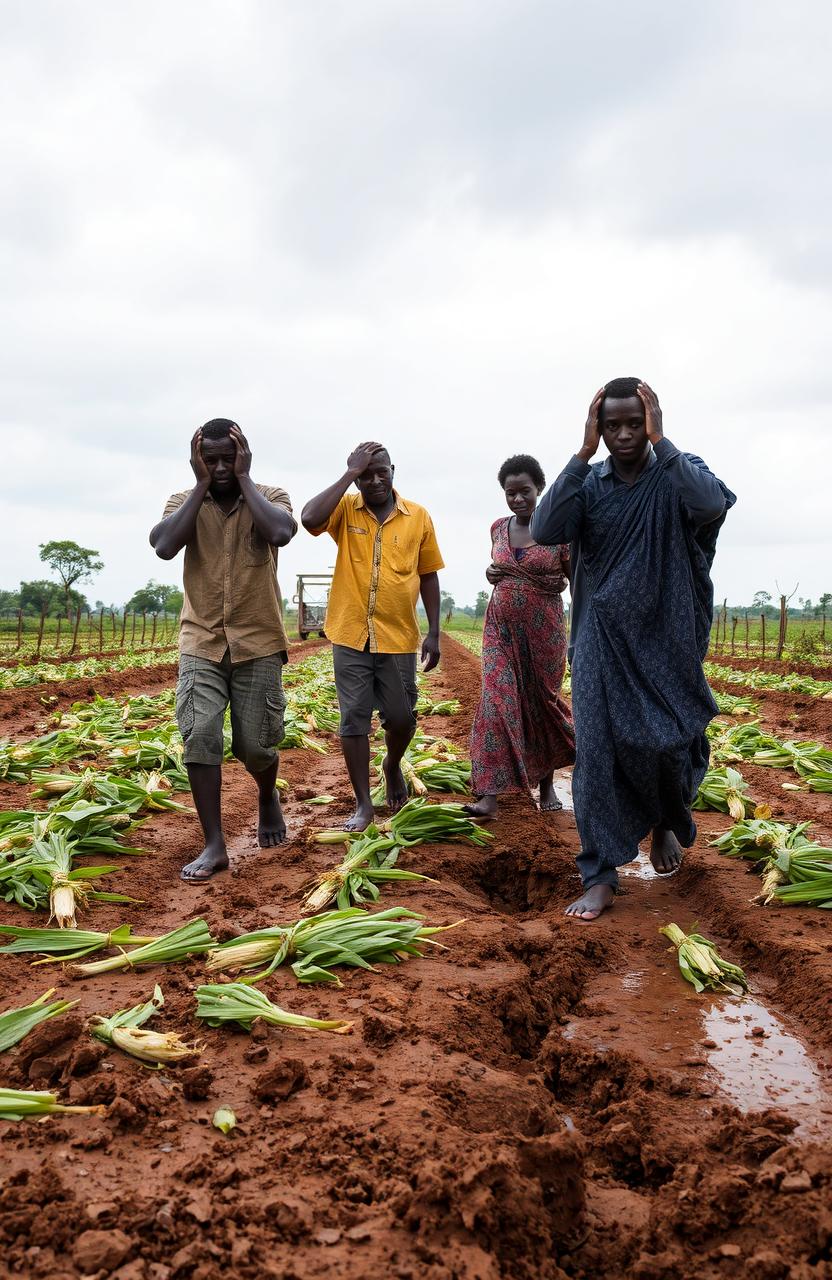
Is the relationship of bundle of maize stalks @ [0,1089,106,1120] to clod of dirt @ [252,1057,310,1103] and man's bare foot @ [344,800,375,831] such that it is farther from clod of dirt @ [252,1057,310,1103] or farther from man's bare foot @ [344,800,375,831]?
man's bare foot @ [344,800,375,831]

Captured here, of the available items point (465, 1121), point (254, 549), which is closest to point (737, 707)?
point (254, 549)

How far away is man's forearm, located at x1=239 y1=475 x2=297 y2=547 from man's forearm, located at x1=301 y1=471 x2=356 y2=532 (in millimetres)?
344

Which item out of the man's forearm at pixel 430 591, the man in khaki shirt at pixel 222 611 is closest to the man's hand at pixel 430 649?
the man's forearm at pixel 430 591

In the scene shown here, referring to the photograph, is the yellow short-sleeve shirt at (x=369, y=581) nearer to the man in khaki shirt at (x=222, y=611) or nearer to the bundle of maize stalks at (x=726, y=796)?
the man in khaki shirt at (x=222, y=611)

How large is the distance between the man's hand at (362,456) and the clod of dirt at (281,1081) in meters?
3.07

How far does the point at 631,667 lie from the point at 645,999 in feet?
4.57

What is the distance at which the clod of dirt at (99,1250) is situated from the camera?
162 cm

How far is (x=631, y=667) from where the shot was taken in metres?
3.88

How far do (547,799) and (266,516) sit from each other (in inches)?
106

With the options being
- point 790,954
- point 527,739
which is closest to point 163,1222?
point 790,954

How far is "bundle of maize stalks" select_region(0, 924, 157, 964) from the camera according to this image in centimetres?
313

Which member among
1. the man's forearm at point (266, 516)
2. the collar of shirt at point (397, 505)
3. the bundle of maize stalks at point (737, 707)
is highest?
the collar of shirt at point (397, 505)

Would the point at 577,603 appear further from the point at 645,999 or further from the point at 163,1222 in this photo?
the point at 163,1222

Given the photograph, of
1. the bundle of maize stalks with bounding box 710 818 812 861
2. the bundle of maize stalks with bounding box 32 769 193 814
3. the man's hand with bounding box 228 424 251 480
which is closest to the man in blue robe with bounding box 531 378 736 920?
the bundle of maize stalks with bounding box 710 818 812 861
